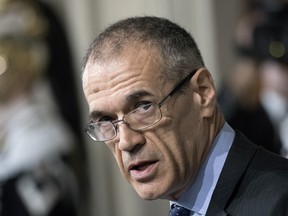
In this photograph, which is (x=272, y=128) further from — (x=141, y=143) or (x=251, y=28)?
(x=141, y=143)

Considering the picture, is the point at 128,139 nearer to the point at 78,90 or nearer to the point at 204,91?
the point at 204,91

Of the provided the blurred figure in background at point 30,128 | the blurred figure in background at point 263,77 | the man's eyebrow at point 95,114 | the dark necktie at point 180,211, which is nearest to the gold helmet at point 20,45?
the blurred figure in background at point 30,128

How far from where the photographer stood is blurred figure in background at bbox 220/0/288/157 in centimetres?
494

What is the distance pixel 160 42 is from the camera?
8.85 ft

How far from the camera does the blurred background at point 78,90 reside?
197 inches

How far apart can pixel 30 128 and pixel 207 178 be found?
2641 mm

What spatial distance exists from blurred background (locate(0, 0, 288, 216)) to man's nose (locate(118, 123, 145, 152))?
185cm

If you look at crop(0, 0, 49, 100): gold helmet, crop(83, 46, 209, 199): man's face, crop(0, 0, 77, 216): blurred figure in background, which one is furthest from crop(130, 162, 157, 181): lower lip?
crop(0, 0, 49, 100): gold helmet

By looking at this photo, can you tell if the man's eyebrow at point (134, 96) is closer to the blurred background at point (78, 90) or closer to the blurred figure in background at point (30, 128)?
the blurred background at point (78, 90)

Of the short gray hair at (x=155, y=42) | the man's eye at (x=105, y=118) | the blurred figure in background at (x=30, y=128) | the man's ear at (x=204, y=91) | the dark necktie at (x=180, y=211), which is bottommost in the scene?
the blurred figure in background at (x=30, y=128)

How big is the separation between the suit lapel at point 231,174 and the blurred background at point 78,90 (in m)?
1.77

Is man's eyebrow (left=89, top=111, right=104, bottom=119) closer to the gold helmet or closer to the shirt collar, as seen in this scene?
the shirt collar

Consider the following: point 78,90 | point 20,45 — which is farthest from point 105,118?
point 78,90

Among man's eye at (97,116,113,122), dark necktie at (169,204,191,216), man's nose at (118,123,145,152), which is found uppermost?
man's eye at (97,116,113,122)
